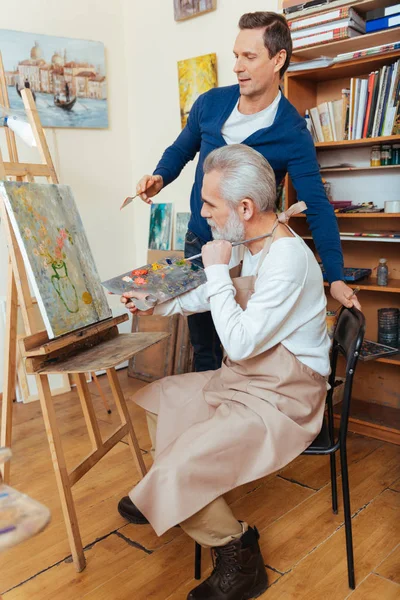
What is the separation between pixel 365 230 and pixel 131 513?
1685 millimetres

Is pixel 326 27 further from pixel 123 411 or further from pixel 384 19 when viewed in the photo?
pixel 123 411

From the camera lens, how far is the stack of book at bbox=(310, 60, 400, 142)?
7.80 feet

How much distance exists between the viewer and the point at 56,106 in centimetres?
335

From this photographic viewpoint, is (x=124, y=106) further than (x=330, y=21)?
Yes

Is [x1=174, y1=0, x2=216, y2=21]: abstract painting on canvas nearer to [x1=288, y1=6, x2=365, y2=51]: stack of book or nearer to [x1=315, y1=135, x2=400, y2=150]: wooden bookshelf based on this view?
[x1=288, y1=6, x2=365, y2=51]: stack of book

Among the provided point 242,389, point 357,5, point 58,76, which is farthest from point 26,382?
point 357,5

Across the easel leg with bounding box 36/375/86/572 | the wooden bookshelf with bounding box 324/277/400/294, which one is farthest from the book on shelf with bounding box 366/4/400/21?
the easel leg with bounding box 36/375/86/572

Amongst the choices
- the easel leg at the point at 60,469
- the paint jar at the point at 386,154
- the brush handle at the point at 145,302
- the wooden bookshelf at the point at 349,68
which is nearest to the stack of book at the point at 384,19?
the wooden bookshelf at the point at 349,68

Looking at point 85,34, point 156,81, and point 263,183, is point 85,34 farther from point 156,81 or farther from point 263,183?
point 263,183

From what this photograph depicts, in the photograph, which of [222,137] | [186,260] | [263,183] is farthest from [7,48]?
[263,183]

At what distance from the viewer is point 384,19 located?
2.27 m

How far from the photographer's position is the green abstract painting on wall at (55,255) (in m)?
1.77

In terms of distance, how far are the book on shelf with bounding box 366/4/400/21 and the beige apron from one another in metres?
1.29

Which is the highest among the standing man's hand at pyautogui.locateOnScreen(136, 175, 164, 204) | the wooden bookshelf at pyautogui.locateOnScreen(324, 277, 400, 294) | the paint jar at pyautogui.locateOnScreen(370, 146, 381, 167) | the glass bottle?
the paint jar at pyautogui.locateOnScreen(370, 146, 381, 167)
